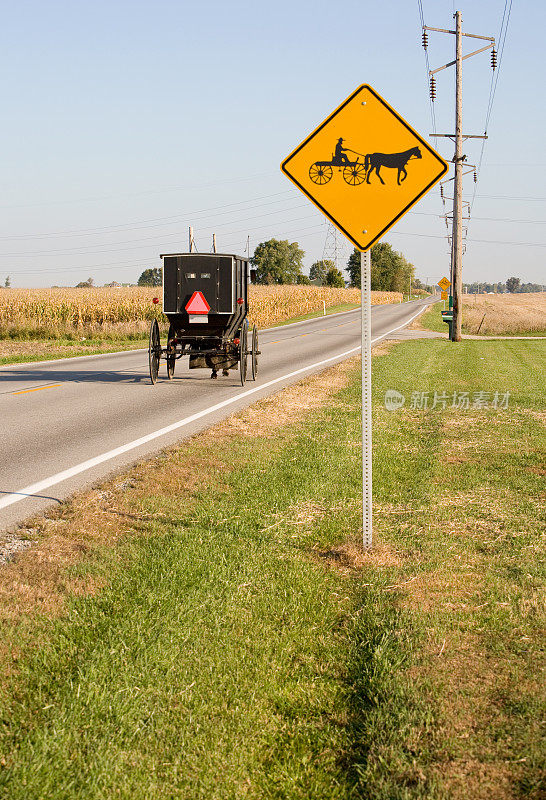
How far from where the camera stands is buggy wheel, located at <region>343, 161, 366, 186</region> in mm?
5045

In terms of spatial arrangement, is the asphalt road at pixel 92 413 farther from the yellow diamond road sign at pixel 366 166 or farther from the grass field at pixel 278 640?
the yellow diamond road sign at pixel 366 166

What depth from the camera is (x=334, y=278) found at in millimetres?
114625

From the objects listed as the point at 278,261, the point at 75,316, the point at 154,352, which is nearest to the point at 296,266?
the point at 278,261

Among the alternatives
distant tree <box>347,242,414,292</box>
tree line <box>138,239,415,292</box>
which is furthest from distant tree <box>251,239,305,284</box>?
distant tree <box>347,242,414,292</box>

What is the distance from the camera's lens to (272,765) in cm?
281

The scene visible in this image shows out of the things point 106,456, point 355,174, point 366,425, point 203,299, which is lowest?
point 106,456

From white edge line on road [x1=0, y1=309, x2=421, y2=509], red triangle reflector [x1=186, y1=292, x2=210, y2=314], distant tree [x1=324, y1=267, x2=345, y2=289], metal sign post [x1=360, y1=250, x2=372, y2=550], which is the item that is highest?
distant tree [x1=324, y1=267, x2=345, y2=289]

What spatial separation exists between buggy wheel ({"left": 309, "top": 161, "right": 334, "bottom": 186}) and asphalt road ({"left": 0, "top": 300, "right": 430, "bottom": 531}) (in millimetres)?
3397

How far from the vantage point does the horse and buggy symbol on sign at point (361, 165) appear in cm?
498

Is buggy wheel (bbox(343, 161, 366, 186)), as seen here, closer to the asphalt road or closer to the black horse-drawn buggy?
the asphalt road

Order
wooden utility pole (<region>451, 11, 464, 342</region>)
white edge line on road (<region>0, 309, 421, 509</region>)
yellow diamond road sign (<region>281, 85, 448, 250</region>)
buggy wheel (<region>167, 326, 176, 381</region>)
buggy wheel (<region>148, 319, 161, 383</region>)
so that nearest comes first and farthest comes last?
yellow diamond road sign (<region>281, 85, 448, 250</region>)
white edge line on road (<region>0, 309, 421, 509</region>)
buggy wheel (<region>167, 326, 176, 381</region>)
buggy wheel (<region>148, 319, 161, 383</region>)
wooden utility pole (<region>451, 11, 464, 342</region>)

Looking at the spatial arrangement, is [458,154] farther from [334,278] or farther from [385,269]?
[385,269]

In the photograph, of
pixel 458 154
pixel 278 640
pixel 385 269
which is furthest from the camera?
pixel 385 269

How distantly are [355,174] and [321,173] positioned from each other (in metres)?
0.25
